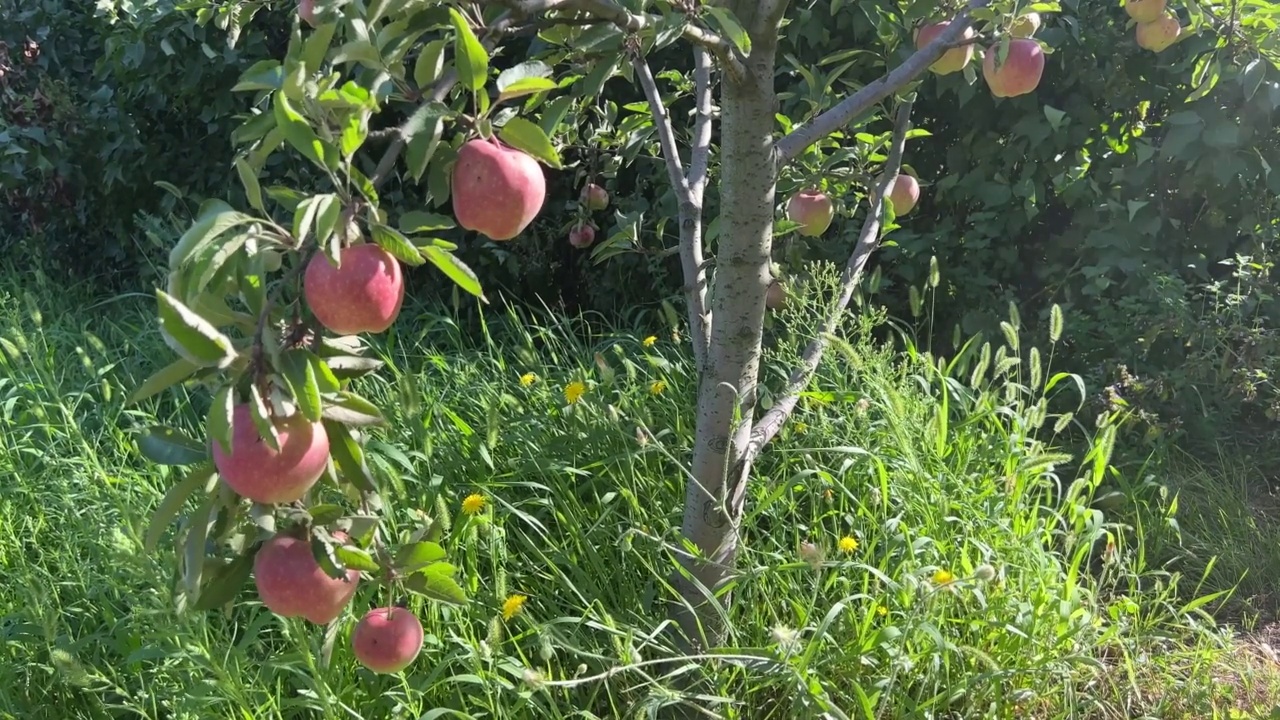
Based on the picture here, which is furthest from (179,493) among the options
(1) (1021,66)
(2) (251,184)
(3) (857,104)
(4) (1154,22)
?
(4) (1154,22)

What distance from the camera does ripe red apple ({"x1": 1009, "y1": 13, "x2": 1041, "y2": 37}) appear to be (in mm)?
1532

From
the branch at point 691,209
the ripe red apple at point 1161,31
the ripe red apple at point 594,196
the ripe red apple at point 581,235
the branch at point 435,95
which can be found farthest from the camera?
the ripe red apple at point 581,235

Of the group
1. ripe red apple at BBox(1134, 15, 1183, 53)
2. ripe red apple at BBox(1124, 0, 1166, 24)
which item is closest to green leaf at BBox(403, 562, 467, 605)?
ripe red apple at BBox(1124, 0, 1166, 24)

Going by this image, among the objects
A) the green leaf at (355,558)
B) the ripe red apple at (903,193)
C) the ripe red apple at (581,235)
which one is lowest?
the ripe red apple at (581,235)

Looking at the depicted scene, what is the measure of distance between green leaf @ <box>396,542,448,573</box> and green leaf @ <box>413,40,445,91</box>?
1.41ft

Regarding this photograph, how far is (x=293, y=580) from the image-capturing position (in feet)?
2.74

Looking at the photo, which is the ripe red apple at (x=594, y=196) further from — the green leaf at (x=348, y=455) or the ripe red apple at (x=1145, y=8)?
the green leaf at (x=348, y=455)

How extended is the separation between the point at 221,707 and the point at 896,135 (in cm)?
144

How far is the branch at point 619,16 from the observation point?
89 cm

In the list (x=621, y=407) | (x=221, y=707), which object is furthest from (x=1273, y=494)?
(x=221, y=707)

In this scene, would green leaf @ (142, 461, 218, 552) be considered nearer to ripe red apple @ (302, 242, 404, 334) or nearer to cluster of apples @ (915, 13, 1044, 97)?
ripe red apple @ (302, 242, 404, 334)

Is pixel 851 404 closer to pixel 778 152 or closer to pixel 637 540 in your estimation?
pixel 637 540

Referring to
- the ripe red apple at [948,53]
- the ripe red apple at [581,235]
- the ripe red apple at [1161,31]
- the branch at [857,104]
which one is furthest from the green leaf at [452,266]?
the ripe red apple at [1161,31]

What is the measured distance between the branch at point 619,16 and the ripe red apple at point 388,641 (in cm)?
63
